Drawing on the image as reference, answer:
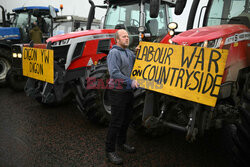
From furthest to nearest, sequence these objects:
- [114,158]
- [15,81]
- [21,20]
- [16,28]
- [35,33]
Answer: [21,20], [16,28], [35,33], [15,81], [114,158]

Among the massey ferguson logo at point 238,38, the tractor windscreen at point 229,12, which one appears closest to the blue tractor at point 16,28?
the tractor windscreen at point 229,12

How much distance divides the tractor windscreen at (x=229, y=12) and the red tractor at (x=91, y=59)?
0.63m

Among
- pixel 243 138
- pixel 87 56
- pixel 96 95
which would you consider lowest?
pixel 96 95

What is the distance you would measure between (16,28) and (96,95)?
5.23 metres

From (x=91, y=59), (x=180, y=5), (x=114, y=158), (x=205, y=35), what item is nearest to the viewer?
(x=205, y=35)

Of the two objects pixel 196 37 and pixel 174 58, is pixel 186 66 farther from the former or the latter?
pixel 196 37

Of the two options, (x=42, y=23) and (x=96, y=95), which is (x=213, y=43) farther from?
(x=42, y=23)

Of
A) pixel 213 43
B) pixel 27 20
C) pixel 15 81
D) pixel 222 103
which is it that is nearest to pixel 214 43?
pixel 213 43

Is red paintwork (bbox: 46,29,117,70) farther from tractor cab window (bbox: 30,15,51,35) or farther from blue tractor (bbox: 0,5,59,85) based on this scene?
tractor cab window (bbox: 30,15,51,35)

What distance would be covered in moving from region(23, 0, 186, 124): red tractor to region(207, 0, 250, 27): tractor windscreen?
63 centimetres

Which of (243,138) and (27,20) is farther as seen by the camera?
(27,20)

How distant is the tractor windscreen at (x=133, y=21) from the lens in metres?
4.45

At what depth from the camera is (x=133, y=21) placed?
4492mm

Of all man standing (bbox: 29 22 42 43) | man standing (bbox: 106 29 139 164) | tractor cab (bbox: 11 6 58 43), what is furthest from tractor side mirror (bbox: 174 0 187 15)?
tractor cab (bbox: 11 6 58 43)
